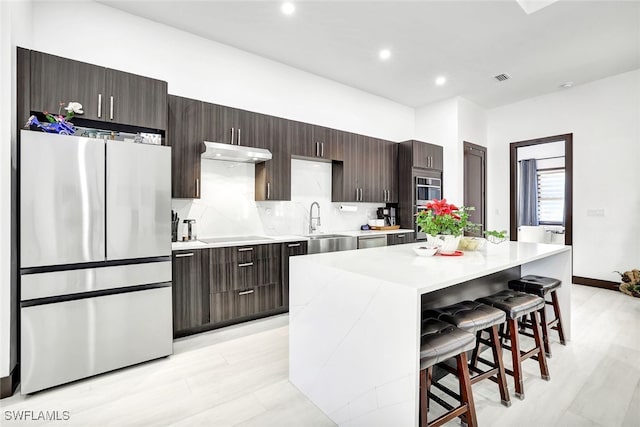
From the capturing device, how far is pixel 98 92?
2385mm

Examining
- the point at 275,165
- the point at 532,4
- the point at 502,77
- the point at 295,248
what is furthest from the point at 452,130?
the point at 295,248

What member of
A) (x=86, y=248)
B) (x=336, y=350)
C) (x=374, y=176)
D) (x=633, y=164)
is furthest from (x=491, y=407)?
(x=633, y=164)

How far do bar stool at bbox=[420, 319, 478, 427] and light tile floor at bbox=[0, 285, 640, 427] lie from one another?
263 millimetres

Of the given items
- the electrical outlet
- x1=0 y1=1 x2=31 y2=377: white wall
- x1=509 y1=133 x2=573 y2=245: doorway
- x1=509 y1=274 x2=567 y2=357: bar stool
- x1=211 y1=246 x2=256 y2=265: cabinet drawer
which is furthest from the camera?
x1=509 y1=133 x2=573 y2=245: doorway

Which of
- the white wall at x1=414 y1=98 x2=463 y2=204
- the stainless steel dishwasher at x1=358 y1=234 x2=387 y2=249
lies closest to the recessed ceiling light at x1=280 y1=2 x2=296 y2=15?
the stainless steel dishwasher at x1=358 y1=234 x2=387 y2=249

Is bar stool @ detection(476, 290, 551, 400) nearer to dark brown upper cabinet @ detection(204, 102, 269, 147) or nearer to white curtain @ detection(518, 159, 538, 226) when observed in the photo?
dark brown upper cabinet @ detection(204, 102, 269, 147)

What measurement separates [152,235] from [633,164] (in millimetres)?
6217

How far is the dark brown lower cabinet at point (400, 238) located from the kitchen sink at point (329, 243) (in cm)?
68

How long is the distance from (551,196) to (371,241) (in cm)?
661

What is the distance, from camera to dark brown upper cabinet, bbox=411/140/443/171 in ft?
15.8

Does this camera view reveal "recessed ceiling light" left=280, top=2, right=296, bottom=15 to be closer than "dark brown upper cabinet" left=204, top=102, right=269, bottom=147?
Yes

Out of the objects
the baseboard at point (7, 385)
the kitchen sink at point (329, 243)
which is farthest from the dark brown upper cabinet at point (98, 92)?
the kitchen sink at point (329, 243)

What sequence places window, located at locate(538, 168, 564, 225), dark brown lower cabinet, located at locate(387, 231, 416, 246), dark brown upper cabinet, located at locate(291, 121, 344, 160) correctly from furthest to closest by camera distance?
window, located at locate(538, 168, 564, 225) → dark brown lower cabinet, located at locate(387, 231, 416, 246) → dark brown upper cabinet, located at locate(291, 121, 344, 160)

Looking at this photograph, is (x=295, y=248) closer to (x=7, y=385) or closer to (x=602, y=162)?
(x=7, y=385)
